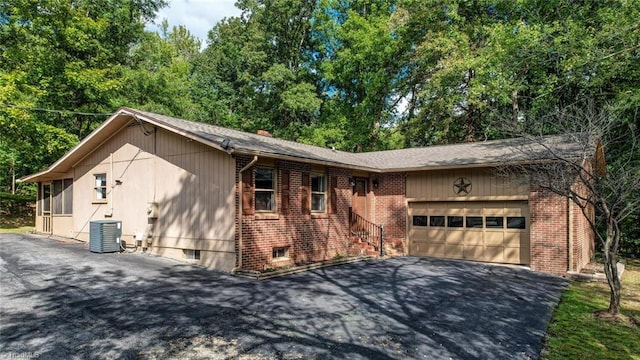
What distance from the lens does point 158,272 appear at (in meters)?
9.90

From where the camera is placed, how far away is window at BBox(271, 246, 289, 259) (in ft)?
36.8

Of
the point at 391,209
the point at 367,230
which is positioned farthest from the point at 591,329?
the point at 367,230

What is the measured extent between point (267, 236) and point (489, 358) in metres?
6.84

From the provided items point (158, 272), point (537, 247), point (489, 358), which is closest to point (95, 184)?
point (158, 272)

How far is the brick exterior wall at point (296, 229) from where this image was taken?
10.3 m

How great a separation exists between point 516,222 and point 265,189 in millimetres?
8097

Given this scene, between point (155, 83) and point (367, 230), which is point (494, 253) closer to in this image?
point (367, 230)

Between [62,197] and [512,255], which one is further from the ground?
[62,197]

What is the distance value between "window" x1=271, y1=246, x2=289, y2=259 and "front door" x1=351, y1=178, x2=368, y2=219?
4307 mm

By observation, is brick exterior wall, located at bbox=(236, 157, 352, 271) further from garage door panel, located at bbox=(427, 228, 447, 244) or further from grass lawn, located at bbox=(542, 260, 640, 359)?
grass lawn, located at bbox=(542, 260, 640, 359)

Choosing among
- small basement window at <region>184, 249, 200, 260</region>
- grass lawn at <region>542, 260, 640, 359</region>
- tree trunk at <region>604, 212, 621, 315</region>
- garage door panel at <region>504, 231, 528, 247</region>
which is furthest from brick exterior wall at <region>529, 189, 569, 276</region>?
small basement window at <region>184, 249, 200, 260</region>

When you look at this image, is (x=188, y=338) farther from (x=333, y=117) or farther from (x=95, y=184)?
(x=333, y=117)

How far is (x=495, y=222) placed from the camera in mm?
12969

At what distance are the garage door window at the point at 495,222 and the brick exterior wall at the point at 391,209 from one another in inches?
120
